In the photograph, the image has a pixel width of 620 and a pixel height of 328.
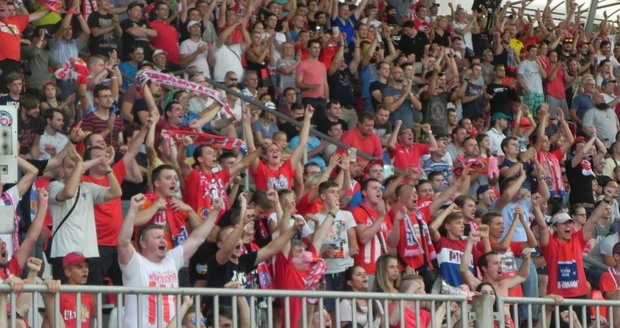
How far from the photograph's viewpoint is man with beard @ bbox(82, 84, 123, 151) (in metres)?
14.3

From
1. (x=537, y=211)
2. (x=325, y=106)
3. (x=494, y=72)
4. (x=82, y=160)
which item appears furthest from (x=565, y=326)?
(x=494, y=72)

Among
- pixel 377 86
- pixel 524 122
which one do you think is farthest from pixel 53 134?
pixel 524 122

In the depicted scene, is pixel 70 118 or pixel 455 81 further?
pixel 455 81

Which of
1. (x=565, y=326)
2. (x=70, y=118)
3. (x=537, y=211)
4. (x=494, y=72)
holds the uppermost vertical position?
(x=494, y=72)

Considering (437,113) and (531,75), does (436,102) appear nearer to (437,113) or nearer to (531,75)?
(437,113)

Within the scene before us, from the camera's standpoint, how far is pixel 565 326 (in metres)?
13.2

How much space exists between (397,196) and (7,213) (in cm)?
772

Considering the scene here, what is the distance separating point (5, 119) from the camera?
7.89m

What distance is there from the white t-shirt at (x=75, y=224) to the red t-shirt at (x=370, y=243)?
9.71ft

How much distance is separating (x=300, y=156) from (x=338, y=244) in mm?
2005

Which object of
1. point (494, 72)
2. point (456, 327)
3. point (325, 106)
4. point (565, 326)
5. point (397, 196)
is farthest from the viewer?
point (494, 72)

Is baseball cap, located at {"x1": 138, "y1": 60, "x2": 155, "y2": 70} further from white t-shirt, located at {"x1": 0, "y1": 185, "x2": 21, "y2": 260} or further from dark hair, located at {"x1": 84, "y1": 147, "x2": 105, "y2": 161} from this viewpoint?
white t-shirt, located at {"x1": 0, "y1": 185, "x2": 21, "y2": 260}

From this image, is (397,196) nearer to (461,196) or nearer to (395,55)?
(461,196)

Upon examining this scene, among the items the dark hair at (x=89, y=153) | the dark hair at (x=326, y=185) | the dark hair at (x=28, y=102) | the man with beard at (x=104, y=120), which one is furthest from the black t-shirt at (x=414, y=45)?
the dark hair at (x=89, y=153)
